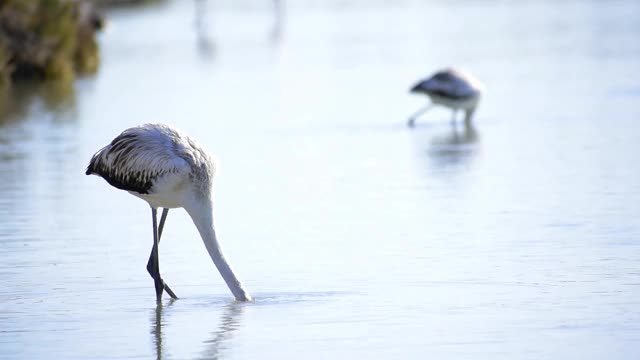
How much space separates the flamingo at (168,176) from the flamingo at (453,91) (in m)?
11.5

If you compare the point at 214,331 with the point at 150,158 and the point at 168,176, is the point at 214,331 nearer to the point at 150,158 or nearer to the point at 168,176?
the point at 168,176

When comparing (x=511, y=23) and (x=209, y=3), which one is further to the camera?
(x=209, y=3)

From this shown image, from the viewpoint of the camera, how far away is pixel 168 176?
32.3ft

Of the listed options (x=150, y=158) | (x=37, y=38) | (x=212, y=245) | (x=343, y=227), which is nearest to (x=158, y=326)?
(x=212, y=245)

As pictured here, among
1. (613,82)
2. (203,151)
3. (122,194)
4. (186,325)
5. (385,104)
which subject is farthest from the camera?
(613,82)

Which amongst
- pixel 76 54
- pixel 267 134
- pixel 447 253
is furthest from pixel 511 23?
pixel 447 253

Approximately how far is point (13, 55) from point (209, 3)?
56.0m

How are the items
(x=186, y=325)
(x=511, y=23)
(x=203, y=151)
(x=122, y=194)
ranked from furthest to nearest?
(x=511, y=23) < (x=122, y=194) < (x=203, y=151) < (x=186, y=325)

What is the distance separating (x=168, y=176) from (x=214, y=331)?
1153mm

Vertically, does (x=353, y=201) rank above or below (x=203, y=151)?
below

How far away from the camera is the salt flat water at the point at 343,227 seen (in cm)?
902

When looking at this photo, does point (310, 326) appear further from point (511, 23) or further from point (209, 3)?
point (209, 3)

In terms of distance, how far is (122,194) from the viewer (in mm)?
15508

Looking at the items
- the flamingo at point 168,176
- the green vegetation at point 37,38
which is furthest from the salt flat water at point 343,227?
the green vegetation at point 37,38
